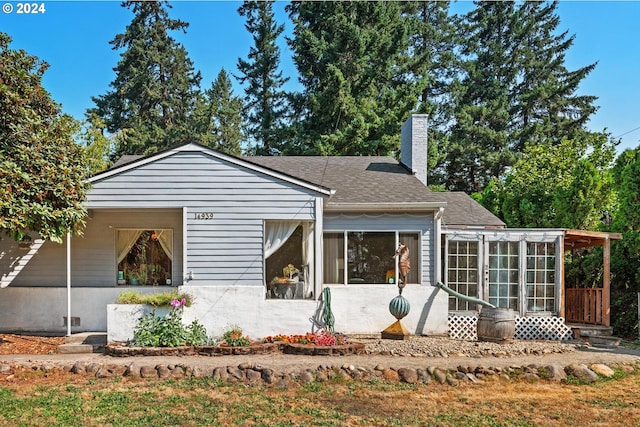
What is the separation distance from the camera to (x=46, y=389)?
25.4ft

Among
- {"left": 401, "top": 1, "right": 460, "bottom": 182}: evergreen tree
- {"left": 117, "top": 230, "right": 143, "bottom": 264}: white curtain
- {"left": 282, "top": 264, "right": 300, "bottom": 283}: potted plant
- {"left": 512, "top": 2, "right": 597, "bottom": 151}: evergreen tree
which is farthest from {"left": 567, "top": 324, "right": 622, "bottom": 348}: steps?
{"left": 512, "top": 2, "right": 597, "bottom": 151}: evergreen tree

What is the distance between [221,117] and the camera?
34.2 m

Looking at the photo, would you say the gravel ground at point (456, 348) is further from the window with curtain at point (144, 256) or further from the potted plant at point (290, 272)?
the window with curtain at point (144, 256)

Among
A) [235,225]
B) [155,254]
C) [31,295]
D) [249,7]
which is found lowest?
[31,295]

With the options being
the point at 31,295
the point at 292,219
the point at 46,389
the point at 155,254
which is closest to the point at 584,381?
the point at 292,219

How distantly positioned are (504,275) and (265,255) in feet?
19.2

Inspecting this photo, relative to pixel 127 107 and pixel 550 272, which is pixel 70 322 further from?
pixel 127 107

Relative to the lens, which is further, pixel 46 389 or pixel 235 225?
pixel 235 225

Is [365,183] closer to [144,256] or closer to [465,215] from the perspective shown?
[465,215]

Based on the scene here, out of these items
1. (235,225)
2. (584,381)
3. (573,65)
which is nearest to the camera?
(584,381)

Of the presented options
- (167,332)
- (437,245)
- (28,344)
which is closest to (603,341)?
(437,245)

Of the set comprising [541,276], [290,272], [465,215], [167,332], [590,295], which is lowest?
[167,332]

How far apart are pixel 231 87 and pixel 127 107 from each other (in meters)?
8.42

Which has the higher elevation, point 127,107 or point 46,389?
point 127,107
